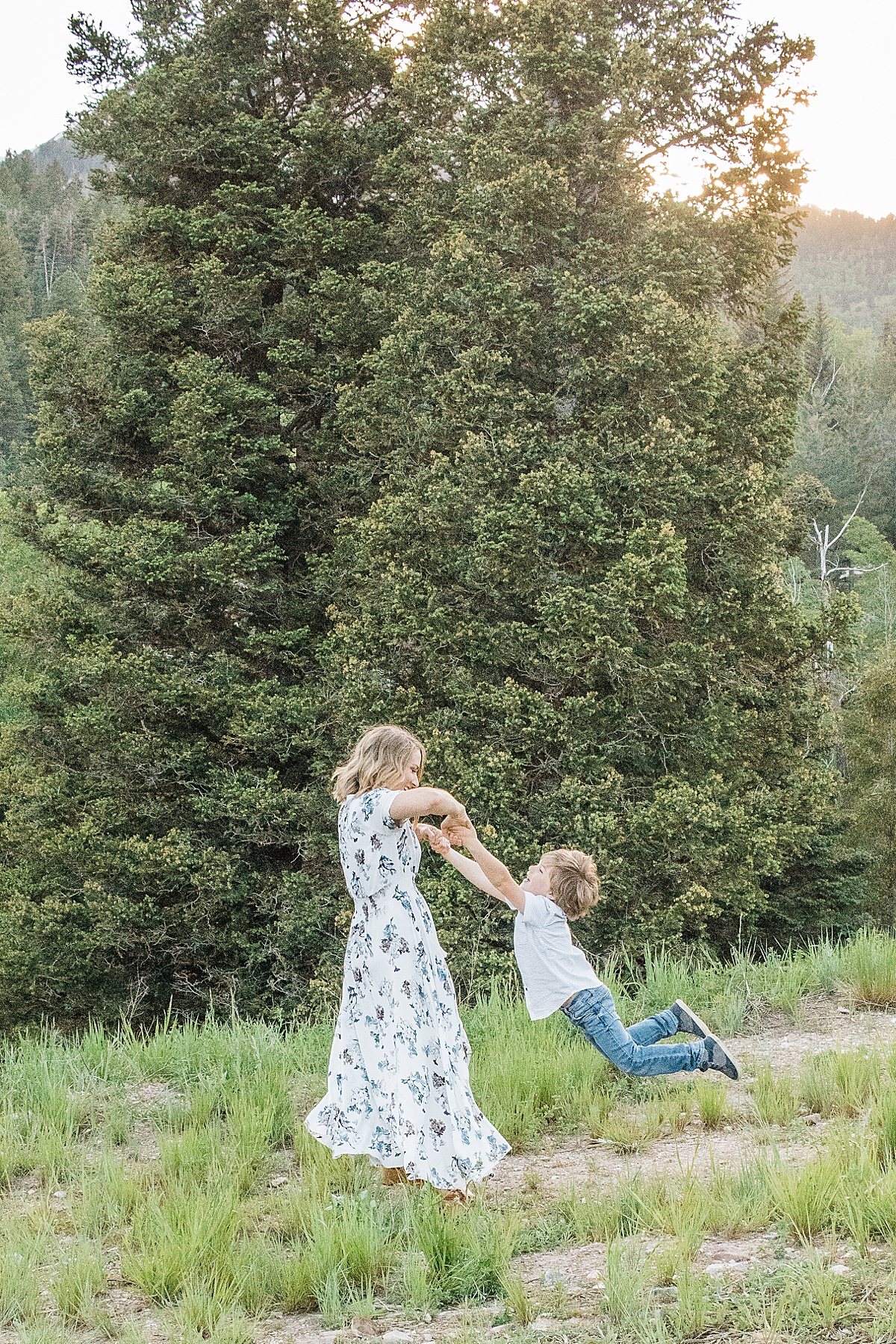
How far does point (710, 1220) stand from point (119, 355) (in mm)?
16806

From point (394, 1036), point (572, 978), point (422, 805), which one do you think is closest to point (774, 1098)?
point (572, 978)

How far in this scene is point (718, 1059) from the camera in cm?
508

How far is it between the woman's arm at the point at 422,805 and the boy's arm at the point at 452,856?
0.62 ft

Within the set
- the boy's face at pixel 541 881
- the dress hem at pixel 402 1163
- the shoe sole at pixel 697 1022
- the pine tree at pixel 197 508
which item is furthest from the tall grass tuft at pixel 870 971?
the pine tree at pixel 197 508

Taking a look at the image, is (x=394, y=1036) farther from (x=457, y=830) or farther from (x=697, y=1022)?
(x=697, y=1022)

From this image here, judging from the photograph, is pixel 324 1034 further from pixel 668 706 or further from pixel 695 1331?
pixel 668 706

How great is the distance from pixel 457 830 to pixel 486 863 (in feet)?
0.96

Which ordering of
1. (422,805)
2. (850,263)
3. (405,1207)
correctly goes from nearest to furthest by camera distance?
(405,1207) < (422,805) < (850,263)

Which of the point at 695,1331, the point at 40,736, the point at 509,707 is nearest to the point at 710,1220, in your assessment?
the point at 695,1331

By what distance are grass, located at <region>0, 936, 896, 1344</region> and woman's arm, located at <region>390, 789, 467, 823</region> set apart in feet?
4.37

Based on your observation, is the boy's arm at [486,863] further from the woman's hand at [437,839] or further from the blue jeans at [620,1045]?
the blue jeans at [620,1045]

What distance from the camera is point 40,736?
18.3 metres

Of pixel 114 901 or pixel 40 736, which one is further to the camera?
pixel 40 736

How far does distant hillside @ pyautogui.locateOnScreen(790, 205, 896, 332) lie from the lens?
356 feet
